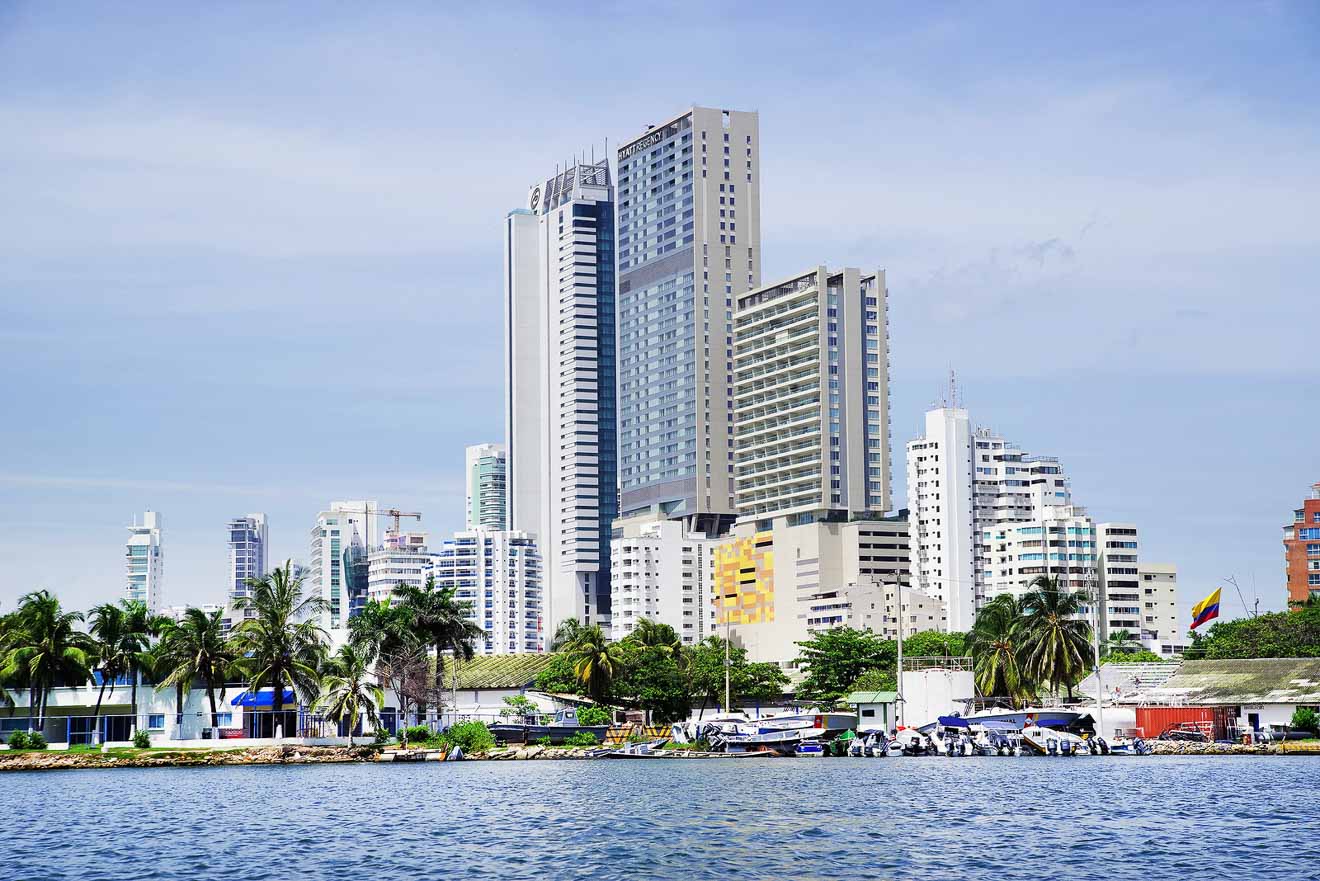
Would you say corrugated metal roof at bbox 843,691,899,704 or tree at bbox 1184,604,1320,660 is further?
tree at bbox 1184,604,1320,660

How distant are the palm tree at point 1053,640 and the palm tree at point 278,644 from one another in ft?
187

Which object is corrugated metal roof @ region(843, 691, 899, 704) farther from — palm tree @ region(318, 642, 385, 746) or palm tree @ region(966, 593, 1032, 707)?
palm tree @ region(318, 642, 385, 746)

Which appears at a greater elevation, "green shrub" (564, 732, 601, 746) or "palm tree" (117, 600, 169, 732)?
"palm tree" (117, 600, 169, 732)

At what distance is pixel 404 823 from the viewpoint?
6200cm

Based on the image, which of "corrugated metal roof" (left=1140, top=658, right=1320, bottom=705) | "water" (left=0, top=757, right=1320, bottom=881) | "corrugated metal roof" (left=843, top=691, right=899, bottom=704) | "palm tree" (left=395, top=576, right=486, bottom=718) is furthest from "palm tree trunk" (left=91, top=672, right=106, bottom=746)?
"corrugated metal roof" (left=1140, top=658, right=1320, bottom=705)

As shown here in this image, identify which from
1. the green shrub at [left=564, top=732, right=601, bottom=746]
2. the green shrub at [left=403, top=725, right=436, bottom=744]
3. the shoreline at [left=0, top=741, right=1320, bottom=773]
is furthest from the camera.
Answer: the green shrub at [left=564, top=732, right=601, bottom=746]

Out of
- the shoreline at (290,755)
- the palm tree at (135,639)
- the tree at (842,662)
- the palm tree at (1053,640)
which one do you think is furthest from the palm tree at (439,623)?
the palm tree at (1053,640)

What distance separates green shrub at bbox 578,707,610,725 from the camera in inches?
4995

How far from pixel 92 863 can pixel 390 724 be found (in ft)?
264

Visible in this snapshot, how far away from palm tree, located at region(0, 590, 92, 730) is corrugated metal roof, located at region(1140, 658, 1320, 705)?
267 feet

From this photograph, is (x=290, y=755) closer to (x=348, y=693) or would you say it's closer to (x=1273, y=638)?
(x=348, y=693)

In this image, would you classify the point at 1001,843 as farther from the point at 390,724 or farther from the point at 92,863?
the point at 390,724

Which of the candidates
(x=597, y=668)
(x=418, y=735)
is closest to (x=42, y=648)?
(x=418, y=735)

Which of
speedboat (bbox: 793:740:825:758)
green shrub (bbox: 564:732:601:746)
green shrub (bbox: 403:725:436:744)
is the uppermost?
green shrub (bbox: 403:725:436:744)
